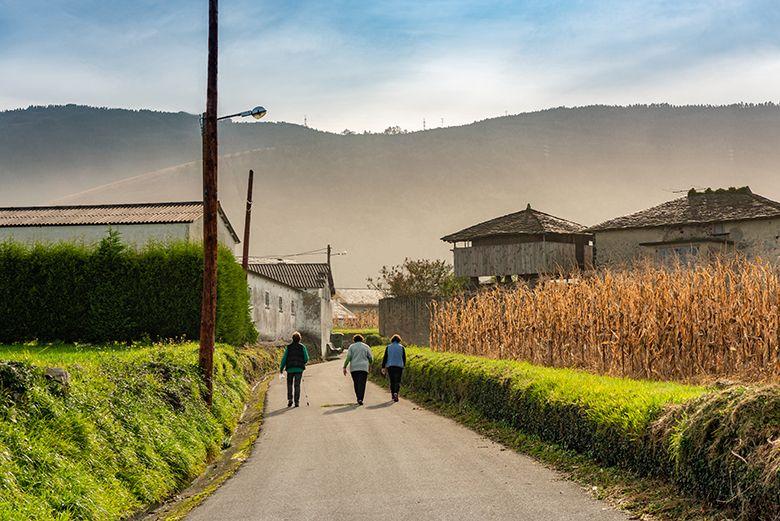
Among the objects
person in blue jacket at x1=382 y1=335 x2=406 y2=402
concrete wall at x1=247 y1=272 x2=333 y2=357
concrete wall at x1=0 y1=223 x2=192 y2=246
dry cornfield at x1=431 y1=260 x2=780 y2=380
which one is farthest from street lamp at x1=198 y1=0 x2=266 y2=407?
concrete wall at x1=247 y1=272 x2=333 y2=357

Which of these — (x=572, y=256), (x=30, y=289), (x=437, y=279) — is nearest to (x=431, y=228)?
(x=437, y=279)

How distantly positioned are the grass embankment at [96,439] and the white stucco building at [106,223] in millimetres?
22042

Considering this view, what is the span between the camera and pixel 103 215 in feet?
135

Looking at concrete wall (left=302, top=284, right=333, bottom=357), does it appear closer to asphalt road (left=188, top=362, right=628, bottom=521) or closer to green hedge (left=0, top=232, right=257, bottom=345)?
green hedge (left=0, top=232, right=257, bottom=345)

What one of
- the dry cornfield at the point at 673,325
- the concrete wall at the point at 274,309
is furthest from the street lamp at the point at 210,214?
the concrete wall at the point at 274,309

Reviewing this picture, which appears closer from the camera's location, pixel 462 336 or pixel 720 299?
pixel 720 299

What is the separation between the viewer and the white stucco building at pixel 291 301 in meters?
52.6

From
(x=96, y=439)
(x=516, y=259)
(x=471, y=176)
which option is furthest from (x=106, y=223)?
(x=471, y=176)

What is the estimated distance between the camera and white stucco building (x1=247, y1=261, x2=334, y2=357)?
52594 mm

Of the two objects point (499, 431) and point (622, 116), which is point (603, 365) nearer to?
point (499, 431)

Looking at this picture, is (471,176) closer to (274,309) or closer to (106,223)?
(274,309)

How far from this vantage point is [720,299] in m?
17.0

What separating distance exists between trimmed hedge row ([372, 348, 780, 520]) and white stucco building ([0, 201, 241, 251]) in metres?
23.2

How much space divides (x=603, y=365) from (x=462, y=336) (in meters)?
11.7
